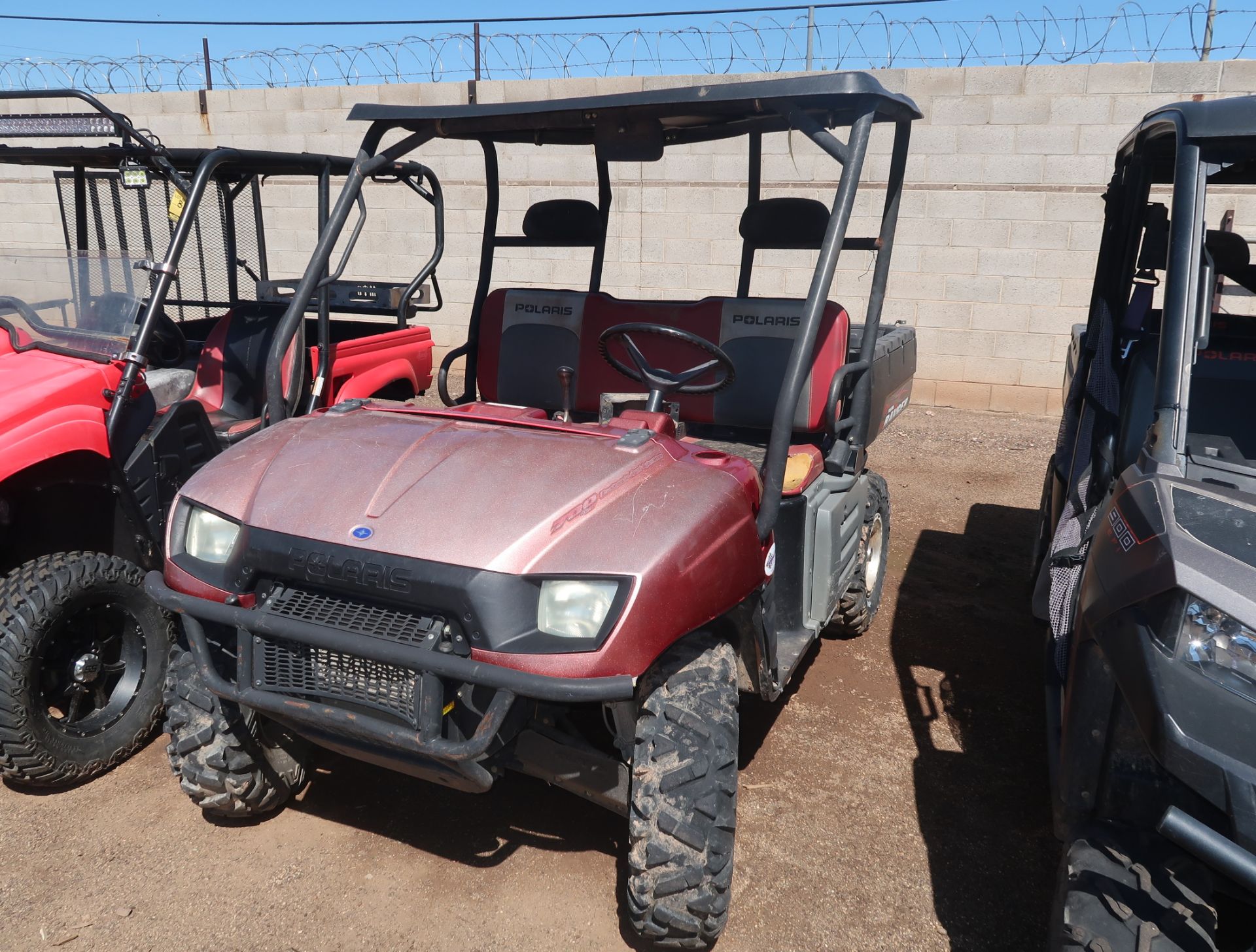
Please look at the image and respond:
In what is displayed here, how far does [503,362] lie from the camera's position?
391 cm

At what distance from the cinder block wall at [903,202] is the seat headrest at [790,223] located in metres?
4.01

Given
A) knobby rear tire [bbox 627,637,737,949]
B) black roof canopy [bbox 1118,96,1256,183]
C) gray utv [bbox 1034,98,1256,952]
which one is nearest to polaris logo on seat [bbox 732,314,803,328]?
gray utv [bbox 1034,98,1256,952]

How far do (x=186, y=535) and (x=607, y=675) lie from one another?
3.69ft

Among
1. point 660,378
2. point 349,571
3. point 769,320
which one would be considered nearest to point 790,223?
point 769,320

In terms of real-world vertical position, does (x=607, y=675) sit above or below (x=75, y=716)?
above

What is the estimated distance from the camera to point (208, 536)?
2314 mm

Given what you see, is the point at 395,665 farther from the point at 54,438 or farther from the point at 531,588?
the point at 54,438

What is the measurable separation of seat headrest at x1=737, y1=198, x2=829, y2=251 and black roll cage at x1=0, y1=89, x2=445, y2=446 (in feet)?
4.41

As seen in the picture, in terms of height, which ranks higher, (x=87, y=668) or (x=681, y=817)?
(x=681, y=817)

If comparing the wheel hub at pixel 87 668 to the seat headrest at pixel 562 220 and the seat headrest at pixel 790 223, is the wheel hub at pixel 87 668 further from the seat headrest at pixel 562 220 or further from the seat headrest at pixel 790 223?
the seat headrest at pixel 790 223

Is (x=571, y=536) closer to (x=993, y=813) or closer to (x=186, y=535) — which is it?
(x=186, y=535)

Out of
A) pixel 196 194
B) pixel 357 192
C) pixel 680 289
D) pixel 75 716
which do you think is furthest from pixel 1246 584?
pixel 680 289

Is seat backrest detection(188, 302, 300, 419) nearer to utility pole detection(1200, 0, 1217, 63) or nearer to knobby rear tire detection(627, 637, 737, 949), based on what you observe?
knobby rear tire detection(627, 637, 737, 949)

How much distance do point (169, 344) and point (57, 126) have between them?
128cm
